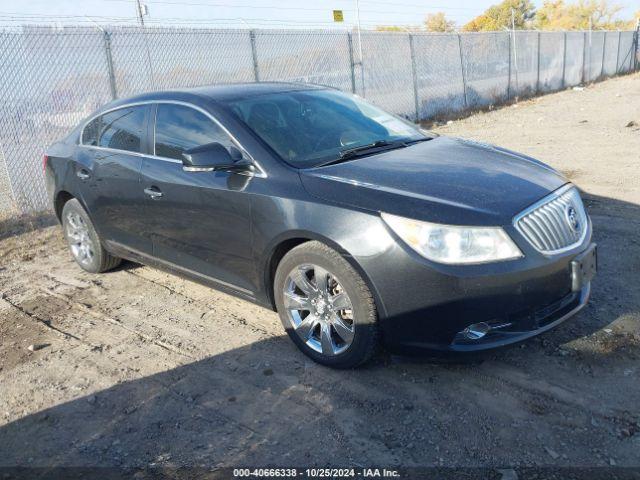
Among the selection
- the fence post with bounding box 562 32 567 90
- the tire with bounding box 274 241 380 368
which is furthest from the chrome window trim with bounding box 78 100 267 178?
the fence post with bounding box 562 32 567 90

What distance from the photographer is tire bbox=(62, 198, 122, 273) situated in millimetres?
5430

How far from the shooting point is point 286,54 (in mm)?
12703

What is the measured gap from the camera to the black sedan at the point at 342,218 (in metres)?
3.07

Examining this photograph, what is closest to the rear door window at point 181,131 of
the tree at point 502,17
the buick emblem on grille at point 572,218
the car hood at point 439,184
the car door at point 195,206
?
the car door at point 195,206

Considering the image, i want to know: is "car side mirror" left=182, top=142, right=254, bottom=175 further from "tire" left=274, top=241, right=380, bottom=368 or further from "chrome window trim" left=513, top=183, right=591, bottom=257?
"chrome window trim" left=513, top=183, right=591, bottom=257

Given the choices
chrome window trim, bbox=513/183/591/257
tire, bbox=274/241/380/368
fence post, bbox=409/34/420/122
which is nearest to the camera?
chrome window trim, bbox=513/183/591/257

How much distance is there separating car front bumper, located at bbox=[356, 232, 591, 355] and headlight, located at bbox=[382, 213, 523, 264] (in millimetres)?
48

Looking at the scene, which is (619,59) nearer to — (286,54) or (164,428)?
(286,54)

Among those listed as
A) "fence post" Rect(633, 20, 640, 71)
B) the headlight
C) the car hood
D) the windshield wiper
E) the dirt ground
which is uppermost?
the windshield wiper

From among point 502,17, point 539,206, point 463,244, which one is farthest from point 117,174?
point 502,17

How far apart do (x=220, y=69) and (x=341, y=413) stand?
9.42 meters

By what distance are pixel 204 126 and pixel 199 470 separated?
2314mm

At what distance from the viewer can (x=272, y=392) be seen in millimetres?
3416

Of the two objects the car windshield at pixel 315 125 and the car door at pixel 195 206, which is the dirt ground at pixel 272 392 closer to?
the car door at pixel 195 206
